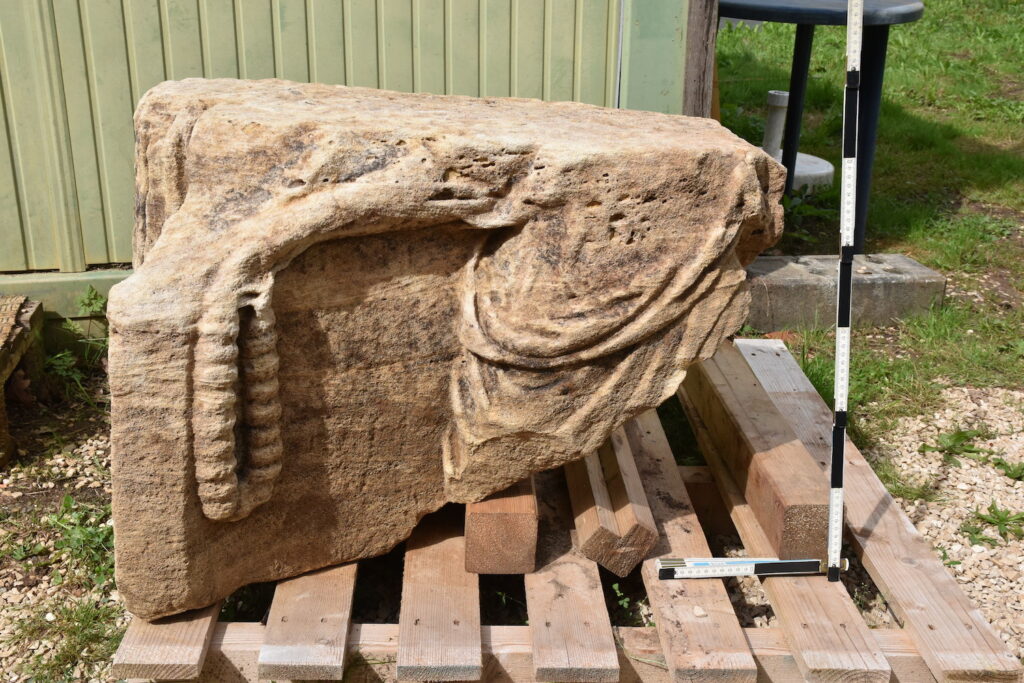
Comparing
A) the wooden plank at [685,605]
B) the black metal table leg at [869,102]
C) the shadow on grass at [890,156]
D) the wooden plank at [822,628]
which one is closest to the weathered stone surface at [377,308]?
the wooden plank at [685,605]

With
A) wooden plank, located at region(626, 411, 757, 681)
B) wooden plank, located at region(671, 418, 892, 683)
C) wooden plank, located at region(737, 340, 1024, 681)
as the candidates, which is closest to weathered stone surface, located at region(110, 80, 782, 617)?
wooden plank, located at region(626, 411, 757, 681)

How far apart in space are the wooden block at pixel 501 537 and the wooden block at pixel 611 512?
17 centimetres

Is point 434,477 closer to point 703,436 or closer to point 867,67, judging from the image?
point 703,436

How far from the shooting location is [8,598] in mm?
2801

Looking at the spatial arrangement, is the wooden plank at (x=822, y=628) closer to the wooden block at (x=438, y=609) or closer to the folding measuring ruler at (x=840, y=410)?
the folding measuring ruler at (x=840, y=410)

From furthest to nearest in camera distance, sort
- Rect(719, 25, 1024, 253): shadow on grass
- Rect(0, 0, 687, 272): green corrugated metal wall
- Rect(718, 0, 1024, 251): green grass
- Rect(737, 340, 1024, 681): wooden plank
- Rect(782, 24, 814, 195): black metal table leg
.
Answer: Rect(718, 0, 1024, 251): green grass
Rect(719, 25, 1024, 253): shadow on grass
Rect(782, 24, 814, 195): black metal table leg
Rect(0, 0, 687, 272): green corrugated metal wall
Rect(737, 340, 1024, 681): wooden plank

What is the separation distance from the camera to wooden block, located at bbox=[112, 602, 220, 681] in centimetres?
223

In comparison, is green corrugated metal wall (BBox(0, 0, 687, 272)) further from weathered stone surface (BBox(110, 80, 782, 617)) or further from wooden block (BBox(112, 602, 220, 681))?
wooden block (BBox(112, 602, 220, 681))

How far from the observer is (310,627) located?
2336mm

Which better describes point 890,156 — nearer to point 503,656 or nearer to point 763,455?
point 763,455

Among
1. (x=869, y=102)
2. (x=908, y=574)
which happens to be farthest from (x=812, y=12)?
(x=908, y=574)

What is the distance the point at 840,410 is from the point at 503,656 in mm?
1053

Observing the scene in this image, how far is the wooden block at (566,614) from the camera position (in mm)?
2240

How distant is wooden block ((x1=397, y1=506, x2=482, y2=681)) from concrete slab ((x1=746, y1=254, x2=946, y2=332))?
6.96 feet
